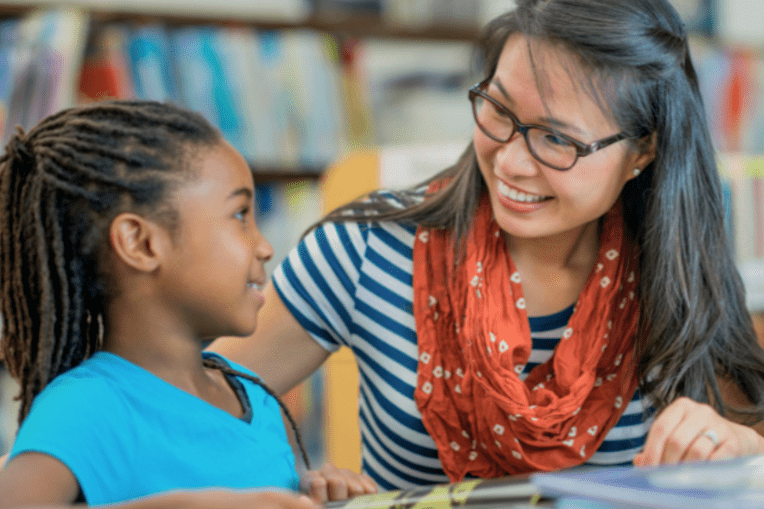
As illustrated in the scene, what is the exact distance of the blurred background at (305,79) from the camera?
1.82 meters

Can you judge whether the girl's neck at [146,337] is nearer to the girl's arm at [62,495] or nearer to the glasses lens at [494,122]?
the girl's arm at [62,495]

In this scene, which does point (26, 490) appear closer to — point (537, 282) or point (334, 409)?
point (537, 282)

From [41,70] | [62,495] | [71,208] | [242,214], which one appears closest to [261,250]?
[242,214]

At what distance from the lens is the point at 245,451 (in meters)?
0.75

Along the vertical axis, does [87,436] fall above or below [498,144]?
below

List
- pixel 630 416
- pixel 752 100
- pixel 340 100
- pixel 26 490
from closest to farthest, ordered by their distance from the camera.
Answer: pixel 26 490, pixel 630 416, pixel 340 100, pixel 752 100

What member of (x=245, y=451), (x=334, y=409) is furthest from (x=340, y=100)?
(x=245, y=451)

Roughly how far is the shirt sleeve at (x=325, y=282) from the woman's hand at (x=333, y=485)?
329 millimetres

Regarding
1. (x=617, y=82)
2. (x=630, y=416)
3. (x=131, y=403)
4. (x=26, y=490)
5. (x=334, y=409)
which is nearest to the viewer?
(x=26, y=490)

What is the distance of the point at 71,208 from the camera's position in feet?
2.28

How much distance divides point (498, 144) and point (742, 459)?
534mm

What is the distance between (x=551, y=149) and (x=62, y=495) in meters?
0.69

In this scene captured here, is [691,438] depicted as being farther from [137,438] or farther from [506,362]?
[137,438]

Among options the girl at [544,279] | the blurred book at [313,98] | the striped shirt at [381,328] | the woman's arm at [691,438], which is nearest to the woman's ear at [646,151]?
the girl at [544,279]
